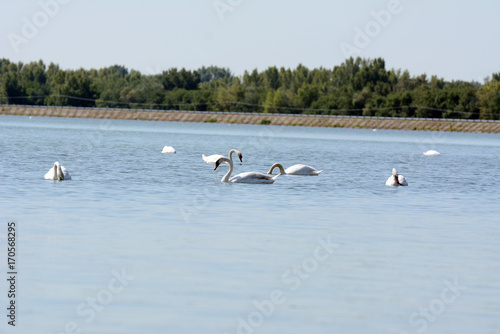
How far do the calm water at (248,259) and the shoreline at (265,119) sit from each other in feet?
395

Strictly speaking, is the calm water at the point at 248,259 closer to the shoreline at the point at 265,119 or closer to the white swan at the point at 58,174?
the white swan at the point at 58,174

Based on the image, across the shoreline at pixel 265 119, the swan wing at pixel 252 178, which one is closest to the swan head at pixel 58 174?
the swan wing at pixel 252 178

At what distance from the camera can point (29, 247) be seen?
596 inches

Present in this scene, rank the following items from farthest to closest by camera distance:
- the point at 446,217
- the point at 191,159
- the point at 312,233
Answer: the point at 191,159 → the point at 446,217 → the point at 312,233

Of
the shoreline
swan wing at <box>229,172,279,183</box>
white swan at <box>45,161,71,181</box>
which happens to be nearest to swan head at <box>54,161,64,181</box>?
white swan at <box>45,161,71,181</box>

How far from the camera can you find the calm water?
1108 cm

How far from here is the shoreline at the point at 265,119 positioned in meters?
145

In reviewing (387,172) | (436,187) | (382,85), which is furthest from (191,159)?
(382,85)

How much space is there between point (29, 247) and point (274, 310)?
554 cm

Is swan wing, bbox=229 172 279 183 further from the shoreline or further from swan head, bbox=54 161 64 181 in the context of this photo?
Answer: the shoreline

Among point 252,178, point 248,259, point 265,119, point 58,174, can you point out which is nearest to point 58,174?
point 58,174

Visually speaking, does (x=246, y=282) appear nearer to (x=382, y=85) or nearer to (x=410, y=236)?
(x=410, y=236)

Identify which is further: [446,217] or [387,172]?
[387,172]

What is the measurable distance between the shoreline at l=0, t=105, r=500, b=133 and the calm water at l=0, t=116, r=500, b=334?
120286mm
